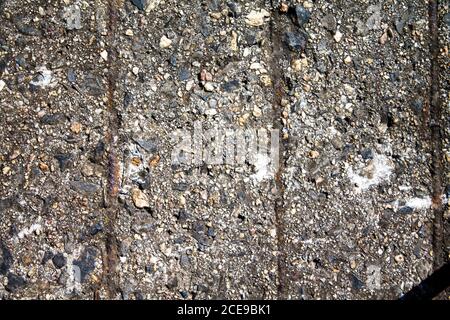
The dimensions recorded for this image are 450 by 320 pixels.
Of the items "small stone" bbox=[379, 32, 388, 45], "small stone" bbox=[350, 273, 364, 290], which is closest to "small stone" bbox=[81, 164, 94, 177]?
"small stone" bbox=[350, 273, 364, 290]

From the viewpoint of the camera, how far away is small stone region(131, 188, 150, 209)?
2.10 meters

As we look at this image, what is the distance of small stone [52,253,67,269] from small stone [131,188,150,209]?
30cm

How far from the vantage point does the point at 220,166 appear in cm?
213

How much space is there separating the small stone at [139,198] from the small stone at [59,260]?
0.30m

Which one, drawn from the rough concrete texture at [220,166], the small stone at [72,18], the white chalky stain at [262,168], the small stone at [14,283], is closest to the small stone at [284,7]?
the rough concrete texture at [220,166]

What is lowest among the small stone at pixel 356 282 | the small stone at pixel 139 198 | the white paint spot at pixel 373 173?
the small stone at pixel 356 282

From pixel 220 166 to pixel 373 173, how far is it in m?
0.54

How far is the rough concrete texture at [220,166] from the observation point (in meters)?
2.09

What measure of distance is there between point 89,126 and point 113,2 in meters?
0.45

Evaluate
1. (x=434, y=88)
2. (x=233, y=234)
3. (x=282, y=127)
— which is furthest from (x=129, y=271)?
(x=434, y=88)

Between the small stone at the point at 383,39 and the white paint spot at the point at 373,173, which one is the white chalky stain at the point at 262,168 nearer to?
the white paint spot at the point at 373,173

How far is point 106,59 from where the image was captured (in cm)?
213

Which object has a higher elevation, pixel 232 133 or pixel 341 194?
pixel 232 133
